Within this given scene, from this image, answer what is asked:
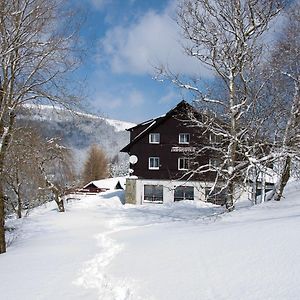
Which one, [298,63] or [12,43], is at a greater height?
[298,63]

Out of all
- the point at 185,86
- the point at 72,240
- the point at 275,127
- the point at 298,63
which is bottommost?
the point at 72,240

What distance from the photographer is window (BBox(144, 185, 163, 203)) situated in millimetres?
31578

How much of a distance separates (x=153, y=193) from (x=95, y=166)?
44462 millimetres

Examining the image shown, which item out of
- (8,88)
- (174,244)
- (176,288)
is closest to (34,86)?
(8,88)

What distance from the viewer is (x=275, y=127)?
15008 mm

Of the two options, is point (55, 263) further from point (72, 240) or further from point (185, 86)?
point (185, 86)

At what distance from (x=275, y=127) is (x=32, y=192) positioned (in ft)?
44.8

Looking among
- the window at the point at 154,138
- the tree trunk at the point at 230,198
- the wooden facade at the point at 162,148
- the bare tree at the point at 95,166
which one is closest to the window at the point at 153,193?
the wooden facade at the point at 162,148

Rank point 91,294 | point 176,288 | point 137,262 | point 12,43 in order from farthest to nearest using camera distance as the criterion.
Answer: point 12,43 → point 137,262 → point 91,294 → point 176,288

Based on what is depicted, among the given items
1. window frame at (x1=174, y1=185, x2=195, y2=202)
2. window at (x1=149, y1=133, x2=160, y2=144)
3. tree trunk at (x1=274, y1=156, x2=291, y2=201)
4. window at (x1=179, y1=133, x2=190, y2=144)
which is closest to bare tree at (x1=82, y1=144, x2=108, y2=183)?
window at (x1=149, y1=133, x2=160, y2=144)

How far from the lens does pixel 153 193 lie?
31.7 m

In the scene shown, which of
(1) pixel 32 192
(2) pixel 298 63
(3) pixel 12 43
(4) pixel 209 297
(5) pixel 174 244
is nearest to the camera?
(4) pixel 209 297

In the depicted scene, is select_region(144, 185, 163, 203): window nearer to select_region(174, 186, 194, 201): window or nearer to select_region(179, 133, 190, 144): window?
select_region(174, 186, 194, 201): window

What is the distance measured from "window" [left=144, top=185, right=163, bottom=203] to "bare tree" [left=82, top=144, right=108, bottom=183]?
142 ft
